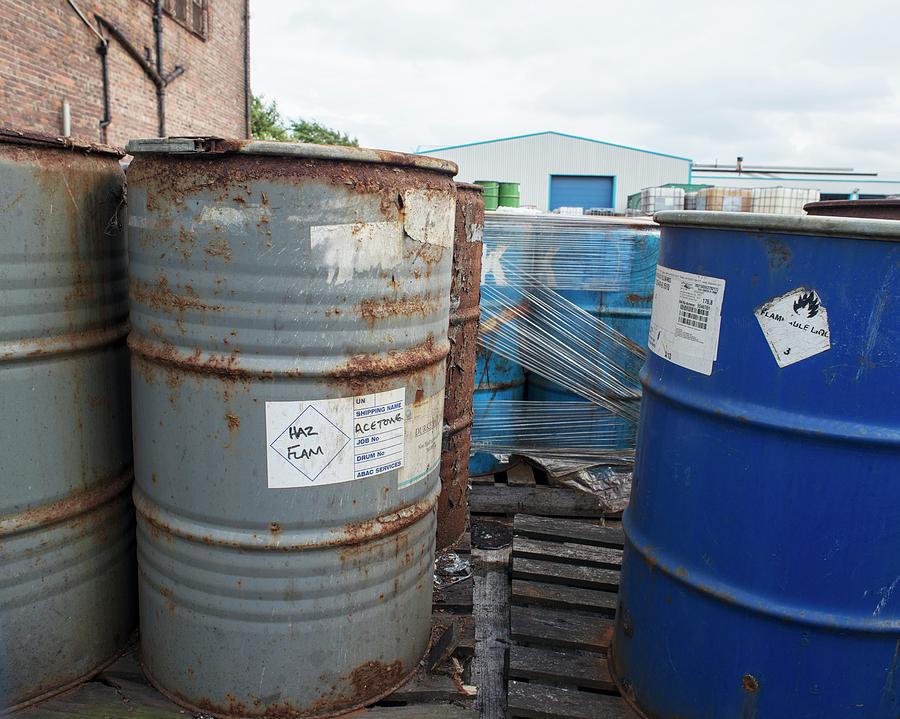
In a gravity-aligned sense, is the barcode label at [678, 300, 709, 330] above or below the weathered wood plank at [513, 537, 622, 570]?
above

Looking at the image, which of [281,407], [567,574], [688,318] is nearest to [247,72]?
[567,574]

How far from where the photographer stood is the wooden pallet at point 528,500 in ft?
11.7

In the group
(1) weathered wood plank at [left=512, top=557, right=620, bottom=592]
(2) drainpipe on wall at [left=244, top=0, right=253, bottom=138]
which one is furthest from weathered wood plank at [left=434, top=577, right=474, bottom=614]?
(2) drainpipe on wall at [left=244, top=0, right=253, bottom=138]

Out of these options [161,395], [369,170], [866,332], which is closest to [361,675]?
[161,395]

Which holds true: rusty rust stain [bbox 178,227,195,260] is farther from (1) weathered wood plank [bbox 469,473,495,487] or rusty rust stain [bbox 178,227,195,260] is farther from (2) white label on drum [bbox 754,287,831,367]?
(1) weathered wood plank [bbox 469,473,495,487]

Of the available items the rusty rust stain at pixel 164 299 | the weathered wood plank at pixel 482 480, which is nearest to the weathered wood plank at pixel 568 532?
the weathered wood plank at pixel 482 480

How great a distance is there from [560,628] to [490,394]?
5.02 ft

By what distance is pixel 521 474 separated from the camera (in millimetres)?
3842

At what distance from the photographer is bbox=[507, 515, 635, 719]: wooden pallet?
210 cm

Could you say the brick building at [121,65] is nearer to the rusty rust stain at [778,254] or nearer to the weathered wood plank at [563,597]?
the weathered wood plank at [563,597]

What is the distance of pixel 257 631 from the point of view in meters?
1.81

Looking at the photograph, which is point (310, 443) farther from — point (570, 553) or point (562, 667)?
point (570, 553)

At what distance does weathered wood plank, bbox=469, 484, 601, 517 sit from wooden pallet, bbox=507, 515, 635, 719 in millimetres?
296

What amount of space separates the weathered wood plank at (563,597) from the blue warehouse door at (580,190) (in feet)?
78.5
